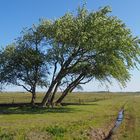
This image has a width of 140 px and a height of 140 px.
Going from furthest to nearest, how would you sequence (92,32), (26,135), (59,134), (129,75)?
(129,75), (92,32), (59,134), (26,135)

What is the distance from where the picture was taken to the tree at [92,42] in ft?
182

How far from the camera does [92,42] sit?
5534 cm

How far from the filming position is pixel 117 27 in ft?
Answer: 184

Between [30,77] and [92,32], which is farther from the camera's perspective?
[30,77]

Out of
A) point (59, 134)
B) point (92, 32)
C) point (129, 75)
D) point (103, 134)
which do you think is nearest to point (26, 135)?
point (59, 134)

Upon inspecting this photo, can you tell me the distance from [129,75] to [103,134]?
33.0m

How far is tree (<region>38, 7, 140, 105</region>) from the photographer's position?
55500mm

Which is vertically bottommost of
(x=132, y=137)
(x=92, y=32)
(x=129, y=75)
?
(x=132, y=137)

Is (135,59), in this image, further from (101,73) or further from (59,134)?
(59,134)

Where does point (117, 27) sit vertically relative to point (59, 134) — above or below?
above

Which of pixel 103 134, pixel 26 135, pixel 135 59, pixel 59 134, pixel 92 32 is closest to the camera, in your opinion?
pixel 26 135

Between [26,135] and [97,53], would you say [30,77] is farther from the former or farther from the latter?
[26,135]

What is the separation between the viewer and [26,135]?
27.0 metres

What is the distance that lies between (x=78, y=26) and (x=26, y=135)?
31.8m
